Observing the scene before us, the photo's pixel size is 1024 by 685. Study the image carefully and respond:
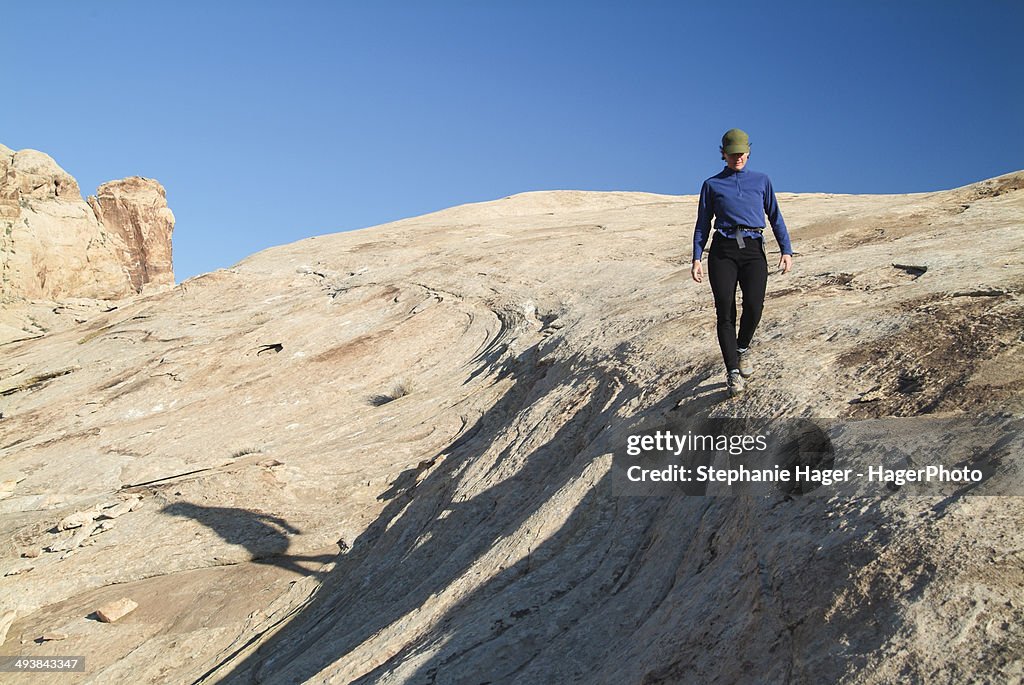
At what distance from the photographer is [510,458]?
33.5 feet

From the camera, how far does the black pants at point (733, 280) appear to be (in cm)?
709

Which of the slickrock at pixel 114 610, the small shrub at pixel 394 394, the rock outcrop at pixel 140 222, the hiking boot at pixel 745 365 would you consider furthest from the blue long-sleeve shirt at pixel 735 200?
the rock outcrop at pixel 140 222

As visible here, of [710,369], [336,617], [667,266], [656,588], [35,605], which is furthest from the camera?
[667,266]

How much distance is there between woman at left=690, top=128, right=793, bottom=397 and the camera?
710 cm

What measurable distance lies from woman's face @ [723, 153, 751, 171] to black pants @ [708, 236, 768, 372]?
580 millimetres

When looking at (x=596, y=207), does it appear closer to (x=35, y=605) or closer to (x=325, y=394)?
(x=325, y=394)

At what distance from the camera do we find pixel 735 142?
23.4 ft

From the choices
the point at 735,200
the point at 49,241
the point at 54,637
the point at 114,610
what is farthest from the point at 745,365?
the point at 49,241

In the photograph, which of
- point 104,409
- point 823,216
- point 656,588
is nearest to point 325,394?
point 104,409

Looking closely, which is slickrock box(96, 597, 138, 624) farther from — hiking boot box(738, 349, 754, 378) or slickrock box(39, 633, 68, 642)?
hiking boot box(738, 349, 754, 378)

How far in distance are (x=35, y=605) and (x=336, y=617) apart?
5302mm

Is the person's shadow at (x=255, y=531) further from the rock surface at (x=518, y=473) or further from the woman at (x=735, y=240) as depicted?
the woman at (x=735, y=240)

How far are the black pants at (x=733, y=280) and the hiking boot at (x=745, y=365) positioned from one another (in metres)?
0.16

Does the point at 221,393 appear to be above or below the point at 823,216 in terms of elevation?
below
